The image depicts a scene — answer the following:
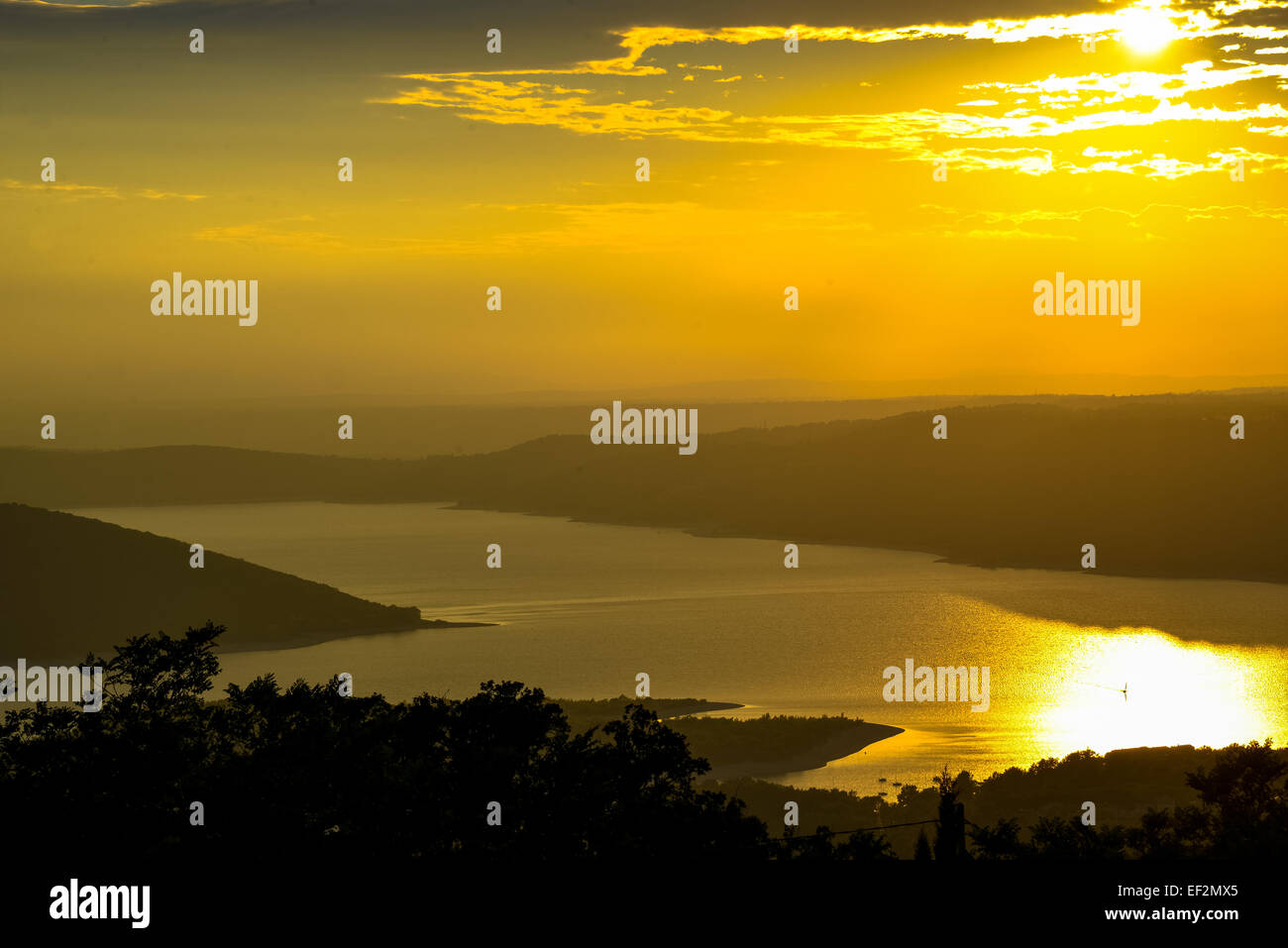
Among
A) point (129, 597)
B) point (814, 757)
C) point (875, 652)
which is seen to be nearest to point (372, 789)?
point (814, 757)

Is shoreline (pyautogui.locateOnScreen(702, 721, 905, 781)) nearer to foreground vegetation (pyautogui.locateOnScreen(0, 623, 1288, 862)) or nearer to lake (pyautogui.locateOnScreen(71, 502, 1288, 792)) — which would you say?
lake (pyautogui.locateOnScreen(71, 502, 1288, 792))

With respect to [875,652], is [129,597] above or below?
above

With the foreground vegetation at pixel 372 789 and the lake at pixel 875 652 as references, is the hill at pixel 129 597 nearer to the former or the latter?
the lake at pixel 875 652

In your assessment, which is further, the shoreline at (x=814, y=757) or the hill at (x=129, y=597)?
the hill at (x=129, y=597)

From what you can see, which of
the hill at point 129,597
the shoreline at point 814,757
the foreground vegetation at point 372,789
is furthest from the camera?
the hill at point 129,597

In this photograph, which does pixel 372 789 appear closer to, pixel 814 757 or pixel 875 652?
pixel 814 757

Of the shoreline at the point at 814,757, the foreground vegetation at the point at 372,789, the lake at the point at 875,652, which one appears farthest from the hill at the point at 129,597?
the foreground vegetation at the point at 372,789

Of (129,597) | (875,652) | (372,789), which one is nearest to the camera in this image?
(372,789)

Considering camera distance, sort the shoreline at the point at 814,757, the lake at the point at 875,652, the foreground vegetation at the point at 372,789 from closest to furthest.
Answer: the foreground vegetation at the point at 372,789
the shoreline at the point at 814,757
the lake at the point at 875,652

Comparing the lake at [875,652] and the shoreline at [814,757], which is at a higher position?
the lake at [875,652]
